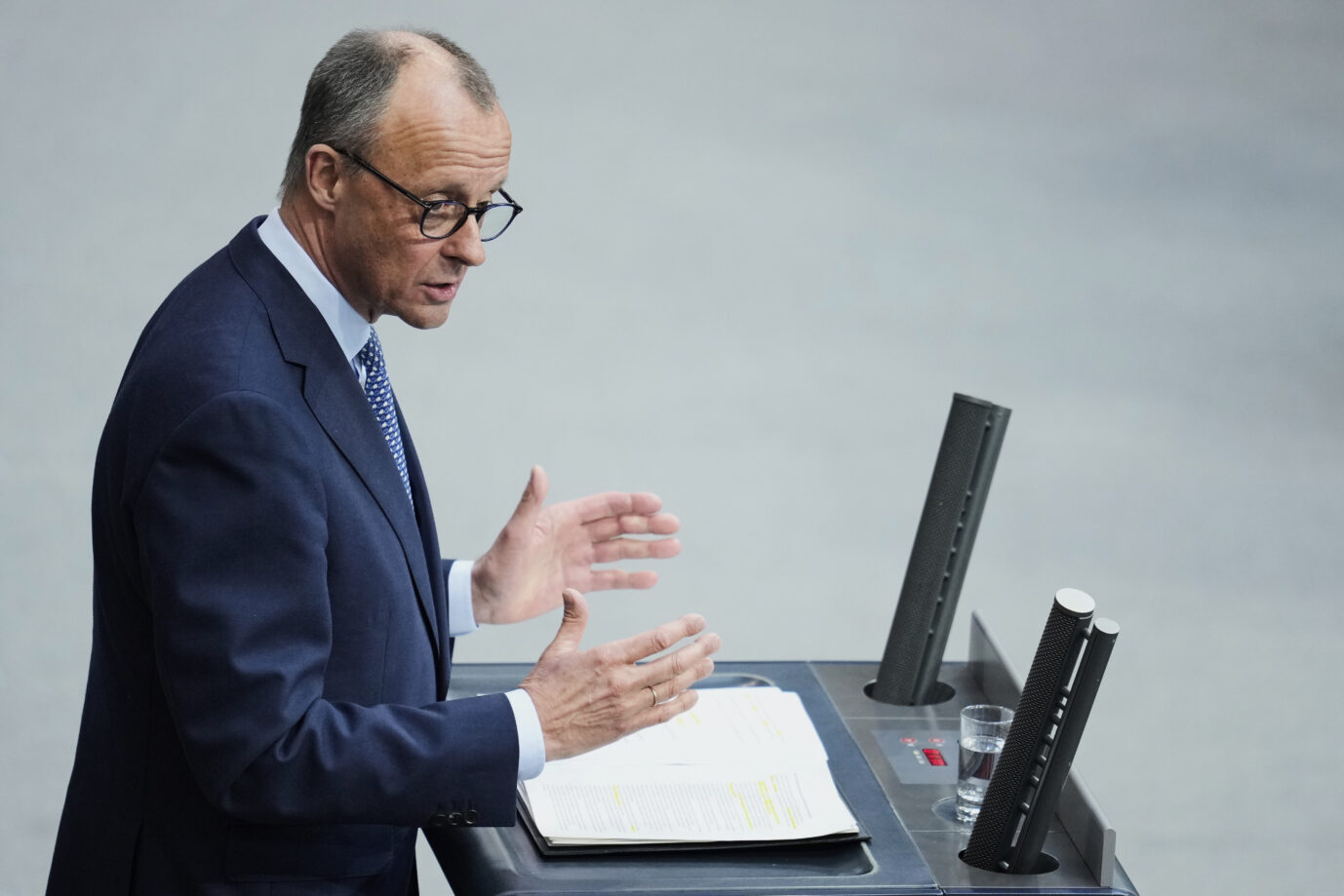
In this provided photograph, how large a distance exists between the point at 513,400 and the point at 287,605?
12.6 ft

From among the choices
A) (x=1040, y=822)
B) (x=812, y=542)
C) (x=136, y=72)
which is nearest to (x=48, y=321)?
(x=136, y=72)

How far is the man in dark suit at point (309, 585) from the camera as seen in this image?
165 centimetres

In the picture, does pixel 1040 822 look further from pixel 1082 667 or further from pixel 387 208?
pixel 387 208

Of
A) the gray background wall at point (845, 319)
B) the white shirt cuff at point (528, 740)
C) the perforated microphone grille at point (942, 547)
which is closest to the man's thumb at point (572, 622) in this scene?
the white shirt cuff at point (528, 740)

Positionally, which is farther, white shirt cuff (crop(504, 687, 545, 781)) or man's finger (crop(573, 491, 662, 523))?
man's finger (crop(573, 491, 662, 523))

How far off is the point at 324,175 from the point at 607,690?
26.3 inches

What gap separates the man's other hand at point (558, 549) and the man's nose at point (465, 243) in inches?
16.0

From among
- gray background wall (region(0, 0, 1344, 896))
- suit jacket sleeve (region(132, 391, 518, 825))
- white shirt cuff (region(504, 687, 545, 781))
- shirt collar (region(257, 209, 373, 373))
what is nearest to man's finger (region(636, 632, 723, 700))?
white shirt cuff (region(504, 687, 545, 781))

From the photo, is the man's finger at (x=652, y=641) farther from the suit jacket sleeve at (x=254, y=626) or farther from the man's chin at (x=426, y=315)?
the man's chin at (x=426, y=315)

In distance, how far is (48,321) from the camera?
5551mm

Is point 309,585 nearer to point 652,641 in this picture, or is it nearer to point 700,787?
point 652,641

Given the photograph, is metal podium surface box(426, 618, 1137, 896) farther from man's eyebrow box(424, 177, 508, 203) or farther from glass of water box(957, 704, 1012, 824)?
man's eyebrow box(424, 177, 508, 203)

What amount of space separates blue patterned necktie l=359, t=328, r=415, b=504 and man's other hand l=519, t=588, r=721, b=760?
35 cm

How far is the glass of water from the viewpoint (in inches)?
79.4
